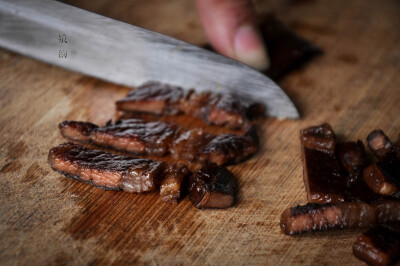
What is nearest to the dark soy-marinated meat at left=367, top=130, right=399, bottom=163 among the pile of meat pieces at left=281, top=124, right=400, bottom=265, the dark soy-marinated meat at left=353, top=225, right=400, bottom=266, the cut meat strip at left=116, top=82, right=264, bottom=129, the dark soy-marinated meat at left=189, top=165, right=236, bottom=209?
the pile of meat pieces at left=281, top=124, right=400, bottom=265

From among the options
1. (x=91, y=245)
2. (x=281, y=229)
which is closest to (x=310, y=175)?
(x=281, y=229)

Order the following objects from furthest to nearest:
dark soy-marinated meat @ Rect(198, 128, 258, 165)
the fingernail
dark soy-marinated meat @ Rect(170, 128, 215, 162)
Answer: the fingernail, dark soy-marinated meat @ Rect(170, 128, 215, 162), dark soy-marinated meat @ Rect(198, 128, 258, 165)

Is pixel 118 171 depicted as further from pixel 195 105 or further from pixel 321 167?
pixel 321 167

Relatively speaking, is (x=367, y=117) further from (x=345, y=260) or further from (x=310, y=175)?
(x=345, y=260)

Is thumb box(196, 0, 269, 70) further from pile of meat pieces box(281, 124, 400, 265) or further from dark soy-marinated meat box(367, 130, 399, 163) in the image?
dark soy-marinated meat box(367, 130, 399, 163)

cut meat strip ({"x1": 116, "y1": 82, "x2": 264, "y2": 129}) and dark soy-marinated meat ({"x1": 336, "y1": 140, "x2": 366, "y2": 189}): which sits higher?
dark soy-marinated meat ({"x1": 336, "y1": 140, "x2": 366, "y2": 189})

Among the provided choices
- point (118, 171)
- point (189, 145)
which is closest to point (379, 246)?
point (189, 145)

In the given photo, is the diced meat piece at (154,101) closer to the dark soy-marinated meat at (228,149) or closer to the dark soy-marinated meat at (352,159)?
the dark soy-marinated meat at (228,149)
